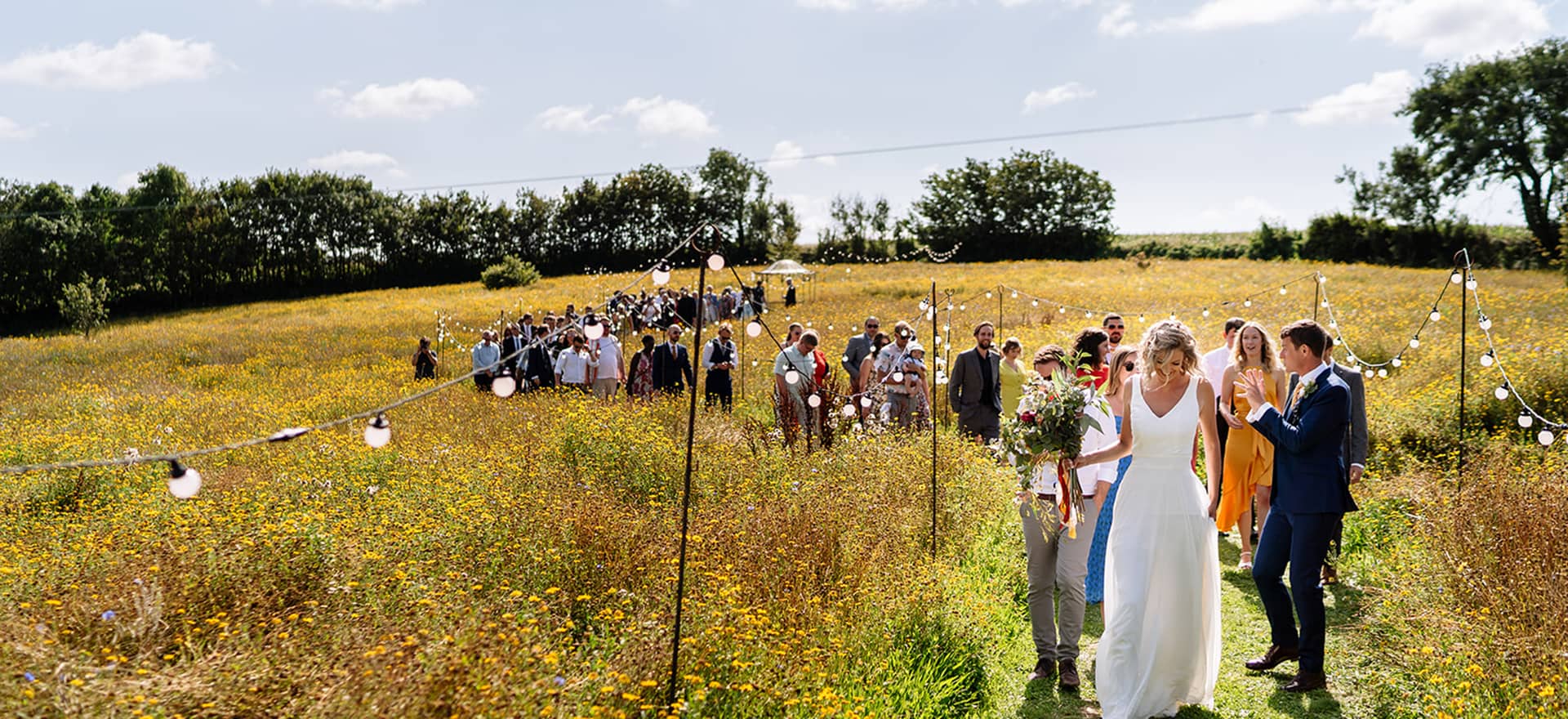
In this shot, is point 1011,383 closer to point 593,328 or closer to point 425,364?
point 593,328

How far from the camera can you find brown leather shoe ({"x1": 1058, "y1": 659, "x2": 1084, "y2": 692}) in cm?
509

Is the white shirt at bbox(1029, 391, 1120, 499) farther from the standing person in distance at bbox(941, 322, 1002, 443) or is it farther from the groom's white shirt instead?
the standing person in distance at bbox(941, 322, 1002, 443)

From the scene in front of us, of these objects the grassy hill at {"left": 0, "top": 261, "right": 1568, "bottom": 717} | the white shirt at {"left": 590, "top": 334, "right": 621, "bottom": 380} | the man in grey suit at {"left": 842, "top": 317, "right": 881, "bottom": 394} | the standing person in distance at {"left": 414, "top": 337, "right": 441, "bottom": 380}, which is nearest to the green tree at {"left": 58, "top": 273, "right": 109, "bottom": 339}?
the standing person in distance at {"left": 414, "top": 337, "right": 441, "bottom": 380}

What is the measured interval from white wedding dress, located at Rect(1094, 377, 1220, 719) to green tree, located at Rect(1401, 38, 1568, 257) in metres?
56.6

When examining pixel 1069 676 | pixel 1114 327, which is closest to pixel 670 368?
pixel 1114 327

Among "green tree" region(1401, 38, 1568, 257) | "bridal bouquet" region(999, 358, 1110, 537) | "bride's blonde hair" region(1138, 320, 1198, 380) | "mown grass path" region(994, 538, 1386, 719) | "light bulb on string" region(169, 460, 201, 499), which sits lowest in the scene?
"mown grass path" region(994, 538, 1386, 719)

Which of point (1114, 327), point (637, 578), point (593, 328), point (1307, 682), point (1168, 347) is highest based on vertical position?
point (593, 328)

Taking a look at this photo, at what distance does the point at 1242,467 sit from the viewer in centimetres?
704

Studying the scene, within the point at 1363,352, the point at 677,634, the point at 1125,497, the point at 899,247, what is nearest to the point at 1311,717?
the point at 1125,497

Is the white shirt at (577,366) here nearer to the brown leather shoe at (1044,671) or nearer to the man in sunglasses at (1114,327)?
the man in sunglasses at (1114,327)

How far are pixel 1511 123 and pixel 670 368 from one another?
5515cm

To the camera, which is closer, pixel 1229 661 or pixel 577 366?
pixel 1229 661

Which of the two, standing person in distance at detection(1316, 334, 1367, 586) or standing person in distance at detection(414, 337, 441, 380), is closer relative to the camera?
standing person in distance at detection(1316, 334, 1367, 586)

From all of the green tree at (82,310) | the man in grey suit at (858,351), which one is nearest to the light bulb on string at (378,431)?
the man in grey suit at (858,351)
